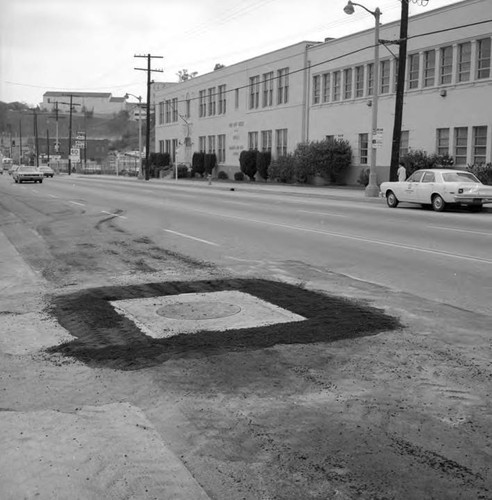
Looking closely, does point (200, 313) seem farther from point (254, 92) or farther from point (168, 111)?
point (168, 111)

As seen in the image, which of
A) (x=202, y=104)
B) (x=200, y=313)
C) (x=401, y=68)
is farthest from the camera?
(x=202, y=104)

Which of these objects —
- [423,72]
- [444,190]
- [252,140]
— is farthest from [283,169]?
[444,190]

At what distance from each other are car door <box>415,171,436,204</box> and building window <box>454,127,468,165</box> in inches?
489

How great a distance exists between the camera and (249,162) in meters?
53.8

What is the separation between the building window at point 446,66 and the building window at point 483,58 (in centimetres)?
188

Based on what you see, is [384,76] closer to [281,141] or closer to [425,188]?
[281,141]

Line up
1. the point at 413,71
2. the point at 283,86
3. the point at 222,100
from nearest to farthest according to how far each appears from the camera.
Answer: the point at 413,71, the point at 283,86, the point at 222,100

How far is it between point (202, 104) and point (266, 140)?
1512cm

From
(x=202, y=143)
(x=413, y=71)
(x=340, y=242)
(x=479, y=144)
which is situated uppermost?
(x=413, y=71)

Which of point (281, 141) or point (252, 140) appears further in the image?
point (252, 140)

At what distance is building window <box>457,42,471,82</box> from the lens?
33.7 metres

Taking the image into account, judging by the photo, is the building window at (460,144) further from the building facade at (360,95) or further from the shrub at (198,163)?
the shrub at (198,163)

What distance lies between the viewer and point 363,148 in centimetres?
4212

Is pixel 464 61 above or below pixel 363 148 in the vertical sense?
above
